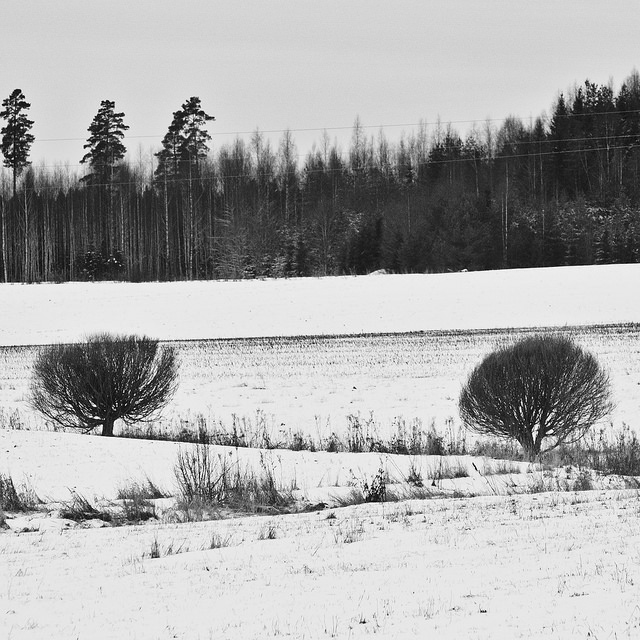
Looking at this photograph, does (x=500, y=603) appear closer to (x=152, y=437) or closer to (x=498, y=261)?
(x=152, y=437)

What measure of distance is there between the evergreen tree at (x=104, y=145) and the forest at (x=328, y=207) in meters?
0.11

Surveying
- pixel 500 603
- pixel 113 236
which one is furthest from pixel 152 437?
pixel 113 236

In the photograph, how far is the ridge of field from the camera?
42.9 m

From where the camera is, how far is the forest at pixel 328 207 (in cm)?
7081

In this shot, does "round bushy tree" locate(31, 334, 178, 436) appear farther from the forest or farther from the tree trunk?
the forest

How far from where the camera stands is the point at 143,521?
34.1ft

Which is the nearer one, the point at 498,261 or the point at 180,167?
the point at 498,261

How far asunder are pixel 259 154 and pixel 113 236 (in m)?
22.9

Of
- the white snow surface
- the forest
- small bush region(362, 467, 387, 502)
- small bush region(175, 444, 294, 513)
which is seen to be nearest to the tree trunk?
small bush region(175, 444, 294, 513)

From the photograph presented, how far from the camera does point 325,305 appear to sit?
47.4 meters

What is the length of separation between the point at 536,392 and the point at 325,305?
32.0m

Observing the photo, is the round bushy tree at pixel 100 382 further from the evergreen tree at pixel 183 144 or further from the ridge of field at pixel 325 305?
the evergreen tree at pixel 183 144

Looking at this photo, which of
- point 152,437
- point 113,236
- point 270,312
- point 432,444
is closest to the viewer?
point 432,444

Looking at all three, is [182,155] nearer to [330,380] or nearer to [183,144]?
[183,144]
